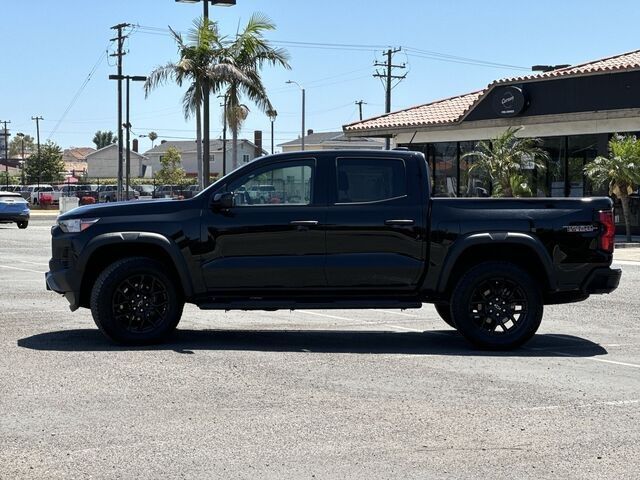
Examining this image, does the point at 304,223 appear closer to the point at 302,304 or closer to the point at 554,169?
the point at 302,304

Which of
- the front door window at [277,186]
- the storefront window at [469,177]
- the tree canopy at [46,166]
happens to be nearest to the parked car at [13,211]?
the storefront window at [469,177]

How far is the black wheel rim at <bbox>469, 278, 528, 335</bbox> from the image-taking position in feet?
34.5

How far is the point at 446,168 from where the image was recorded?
37375 mm

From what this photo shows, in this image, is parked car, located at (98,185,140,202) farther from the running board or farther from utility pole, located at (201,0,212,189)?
the running board

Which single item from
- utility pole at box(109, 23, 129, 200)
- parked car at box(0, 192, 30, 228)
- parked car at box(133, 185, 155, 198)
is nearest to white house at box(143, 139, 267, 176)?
parked car at box(133, 185, 155, 198)

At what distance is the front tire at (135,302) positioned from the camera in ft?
34.1

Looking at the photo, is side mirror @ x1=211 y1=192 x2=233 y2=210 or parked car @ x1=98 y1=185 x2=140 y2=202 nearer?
side mirror @ x1=211 y1=192 x2=233 y2=210

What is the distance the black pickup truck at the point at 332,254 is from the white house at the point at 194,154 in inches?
4386

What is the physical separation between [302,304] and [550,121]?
23.3 metres

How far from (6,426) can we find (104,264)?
398 cm

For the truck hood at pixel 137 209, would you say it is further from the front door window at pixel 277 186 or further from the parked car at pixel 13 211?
the parked car at pixel 13 211

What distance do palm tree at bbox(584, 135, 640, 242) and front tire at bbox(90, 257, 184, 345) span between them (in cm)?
1983

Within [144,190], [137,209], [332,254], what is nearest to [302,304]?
[332,254]

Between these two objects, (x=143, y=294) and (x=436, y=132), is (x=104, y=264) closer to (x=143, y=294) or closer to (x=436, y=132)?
(x=143, y=294)
